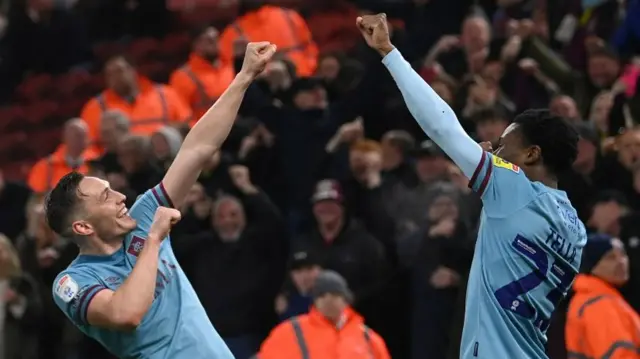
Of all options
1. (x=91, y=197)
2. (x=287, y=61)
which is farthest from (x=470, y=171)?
(x=287, y=61)

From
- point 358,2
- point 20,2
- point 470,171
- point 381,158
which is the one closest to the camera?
point 470,171

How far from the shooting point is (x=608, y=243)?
29.9 ft

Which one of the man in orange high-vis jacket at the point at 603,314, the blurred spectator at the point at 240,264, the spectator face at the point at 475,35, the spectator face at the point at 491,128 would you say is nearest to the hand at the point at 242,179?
the blurred spectator at the point at 240,264

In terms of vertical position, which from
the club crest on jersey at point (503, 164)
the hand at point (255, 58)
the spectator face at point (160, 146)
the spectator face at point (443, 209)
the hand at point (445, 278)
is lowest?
the hand at point (445, 278)

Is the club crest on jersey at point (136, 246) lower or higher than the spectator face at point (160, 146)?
lower

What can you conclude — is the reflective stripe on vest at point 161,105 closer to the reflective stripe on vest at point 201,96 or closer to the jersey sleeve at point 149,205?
the reflective stripe on vest at point 201,96

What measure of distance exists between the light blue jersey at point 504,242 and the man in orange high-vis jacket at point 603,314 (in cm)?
277

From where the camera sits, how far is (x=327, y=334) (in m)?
9.93

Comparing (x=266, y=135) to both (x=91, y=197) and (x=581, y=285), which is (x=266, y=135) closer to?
(x=581, y=285)

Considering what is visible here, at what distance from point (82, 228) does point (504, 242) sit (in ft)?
6.01

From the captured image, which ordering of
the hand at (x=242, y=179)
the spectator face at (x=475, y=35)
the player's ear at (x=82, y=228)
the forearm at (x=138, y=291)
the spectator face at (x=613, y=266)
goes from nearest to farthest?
1. the forearm at (x=138, y=291)
2. the player's ear at (x=82, y=228)
3. the spectator face at (x=613, y=266)
4. the hand at (x=242, y=179)
5. the spectator face at (x=475, y=35)

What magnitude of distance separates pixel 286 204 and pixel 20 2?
6.34 meters

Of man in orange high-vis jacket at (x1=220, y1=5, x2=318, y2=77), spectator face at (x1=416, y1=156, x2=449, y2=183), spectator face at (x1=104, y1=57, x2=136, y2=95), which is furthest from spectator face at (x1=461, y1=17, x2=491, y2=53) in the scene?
spectator face at (x1=104, y1=57, x2=136, y2=95)

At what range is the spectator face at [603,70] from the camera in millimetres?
11734
